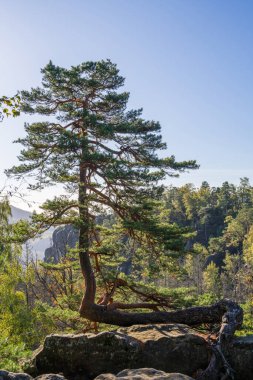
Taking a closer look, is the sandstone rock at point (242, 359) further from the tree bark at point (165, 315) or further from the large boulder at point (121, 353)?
the tree bark at point (165, 315)

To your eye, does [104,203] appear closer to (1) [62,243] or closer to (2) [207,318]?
(2) [207,318]

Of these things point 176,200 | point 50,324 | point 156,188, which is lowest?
point 50,324

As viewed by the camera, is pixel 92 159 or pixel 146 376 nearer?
pixel 146 376

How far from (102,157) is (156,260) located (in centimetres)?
456

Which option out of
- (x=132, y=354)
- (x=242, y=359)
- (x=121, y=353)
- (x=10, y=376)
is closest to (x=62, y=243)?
(x=121, y=353)

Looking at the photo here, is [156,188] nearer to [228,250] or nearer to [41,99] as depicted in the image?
[41,99]

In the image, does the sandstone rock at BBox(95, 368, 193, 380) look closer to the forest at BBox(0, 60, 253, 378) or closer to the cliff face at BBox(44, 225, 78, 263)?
the forest at BBox(0, 60, 253, 378)

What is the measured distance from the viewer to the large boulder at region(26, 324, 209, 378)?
27.3 feet

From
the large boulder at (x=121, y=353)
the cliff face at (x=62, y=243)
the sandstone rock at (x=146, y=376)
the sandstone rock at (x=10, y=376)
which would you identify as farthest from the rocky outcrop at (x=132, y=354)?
the cliff face at (x=62, y=243)

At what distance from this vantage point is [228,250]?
84.9 m

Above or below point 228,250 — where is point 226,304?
below

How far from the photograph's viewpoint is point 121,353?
8.50m

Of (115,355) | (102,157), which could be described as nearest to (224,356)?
(115,355)

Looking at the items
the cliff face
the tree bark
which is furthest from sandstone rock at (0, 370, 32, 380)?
the cliff face
